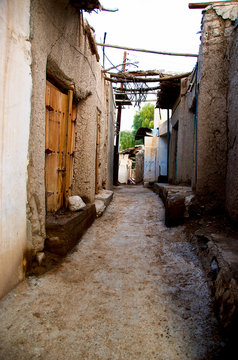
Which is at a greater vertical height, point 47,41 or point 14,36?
point 47,41

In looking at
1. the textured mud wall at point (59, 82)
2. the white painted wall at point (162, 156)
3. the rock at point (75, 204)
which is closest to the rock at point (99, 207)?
the textured mud wall at point (59, 82)

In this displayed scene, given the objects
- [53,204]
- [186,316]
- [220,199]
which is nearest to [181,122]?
[220,199]

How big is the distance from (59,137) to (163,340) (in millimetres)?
2611

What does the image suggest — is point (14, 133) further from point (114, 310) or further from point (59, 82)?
point (114, 310)

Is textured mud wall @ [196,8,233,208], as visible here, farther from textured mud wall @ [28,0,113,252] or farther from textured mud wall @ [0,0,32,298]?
textured mud wall @ [0,0,32,298]

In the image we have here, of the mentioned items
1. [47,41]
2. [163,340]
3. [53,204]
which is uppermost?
[47,41]

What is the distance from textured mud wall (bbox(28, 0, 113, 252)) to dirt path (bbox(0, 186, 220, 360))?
567 millimetres

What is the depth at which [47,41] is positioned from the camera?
2.42m

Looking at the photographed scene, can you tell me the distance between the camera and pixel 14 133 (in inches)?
74.9

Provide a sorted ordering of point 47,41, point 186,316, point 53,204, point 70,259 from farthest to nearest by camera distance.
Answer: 1. point 53,204
2. point 70,259
3. point 47,41
4. point 186,316

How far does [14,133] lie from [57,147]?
125 cm

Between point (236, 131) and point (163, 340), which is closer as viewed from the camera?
point (163, 340)

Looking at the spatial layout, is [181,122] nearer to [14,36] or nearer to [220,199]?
[220,199]

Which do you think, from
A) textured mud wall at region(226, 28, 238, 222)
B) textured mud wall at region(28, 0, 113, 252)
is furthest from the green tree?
textured mud wall at region(226, 28, 238, 222)
